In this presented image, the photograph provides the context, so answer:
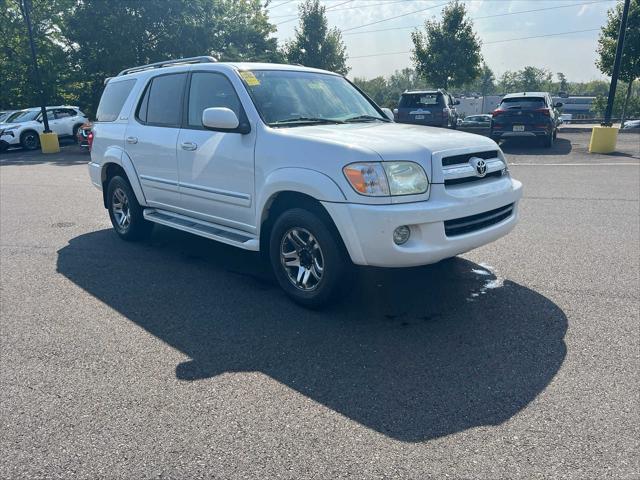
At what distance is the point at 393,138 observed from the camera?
4129 mm

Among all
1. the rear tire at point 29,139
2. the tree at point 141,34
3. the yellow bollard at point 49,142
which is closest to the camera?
the yellow bollard at point 49,142

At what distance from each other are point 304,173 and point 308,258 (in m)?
0.69

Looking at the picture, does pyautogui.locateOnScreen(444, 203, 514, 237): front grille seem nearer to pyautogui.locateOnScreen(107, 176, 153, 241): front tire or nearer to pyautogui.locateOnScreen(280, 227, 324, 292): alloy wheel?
pyautogui.locateOnScreen(280, 227, 324, 292): alloy wheel

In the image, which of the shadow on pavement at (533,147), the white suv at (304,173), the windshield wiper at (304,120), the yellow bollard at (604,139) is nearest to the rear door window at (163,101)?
the white suv at (304,173)

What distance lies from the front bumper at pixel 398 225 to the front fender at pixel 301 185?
3.2 inches

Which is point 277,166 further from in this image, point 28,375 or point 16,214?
point 16,214

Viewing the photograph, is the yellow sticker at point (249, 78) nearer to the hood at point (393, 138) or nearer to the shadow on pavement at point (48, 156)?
the hood at point (393, 138)

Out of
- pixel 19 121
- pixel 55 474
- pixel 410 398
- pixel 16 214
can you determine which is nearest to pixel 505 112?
pixel 16 214

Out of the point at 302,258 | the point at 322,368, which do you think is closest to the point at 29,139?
the point at 302,258

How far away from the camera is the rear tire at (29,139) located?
72.9ft

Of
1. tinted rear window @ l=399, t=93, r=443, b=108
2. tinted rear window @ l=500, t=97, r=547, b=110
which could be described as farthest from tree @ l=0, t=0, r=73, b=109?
tinted rear window @ l=500, t=97, r=547, b=110

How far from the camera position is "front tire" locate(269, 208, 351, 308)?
4004 millimetres

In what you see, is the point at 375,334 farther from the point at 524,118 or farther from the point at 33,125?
the point at 33,125

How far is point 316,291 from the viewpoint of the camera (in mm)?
4180
